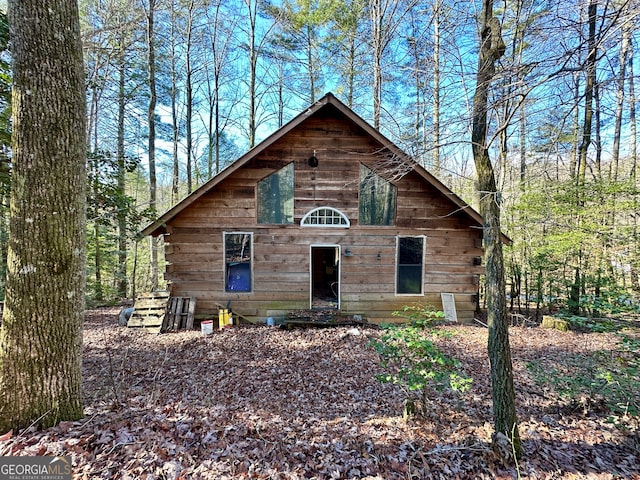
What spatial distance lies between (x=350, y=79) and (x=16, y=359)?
14.6 m

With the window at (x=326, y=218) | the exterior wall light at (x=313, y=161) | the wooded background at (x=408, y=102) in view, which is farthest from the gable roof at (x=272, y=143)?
the window at (x=326, y=218)

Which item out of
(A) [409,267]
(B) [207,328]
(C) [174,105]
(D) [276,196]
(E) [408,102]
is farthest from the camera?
(C) [174,105]

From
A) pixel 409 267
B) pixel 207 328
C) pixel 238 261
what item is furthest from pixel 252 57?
pixel 207 328

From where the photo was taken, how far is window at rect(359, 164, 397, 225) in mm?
8156

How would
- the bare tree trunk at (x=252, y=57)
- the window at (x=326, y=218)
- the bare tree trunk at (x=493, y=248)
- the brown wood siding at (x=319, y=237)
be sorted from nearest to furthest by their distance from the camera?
the bare tree trunk at (x=493, y=248) < the brown wood siding at (x=319, y=237) < the window at (x=326, y=218) < the bare tree trunk at (x=252, y=57)

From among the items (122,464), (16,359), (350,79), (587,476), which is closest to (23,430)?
(16,359)

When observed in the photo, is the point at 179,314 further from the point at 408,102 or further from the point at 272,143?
the point at 408,102

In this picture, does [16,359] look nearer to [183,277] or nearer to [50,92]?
[50,92]

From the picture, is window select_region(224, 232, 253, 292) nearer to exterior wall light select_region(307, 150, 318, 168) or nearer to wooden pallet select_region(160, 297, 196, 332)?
wooden pallet select_region(160, 297, 196, 332)

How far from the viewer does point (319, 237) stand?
26.6 ft

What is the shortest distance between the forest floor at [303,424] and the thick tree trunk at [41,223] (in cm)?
35

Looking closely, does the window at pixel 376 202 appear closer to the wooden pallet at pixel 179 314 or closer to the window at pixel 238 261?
the window at pixel 238 261

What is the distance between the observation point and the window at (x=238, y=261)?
798 centimetres

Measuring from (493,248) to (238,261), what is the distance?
656cm
